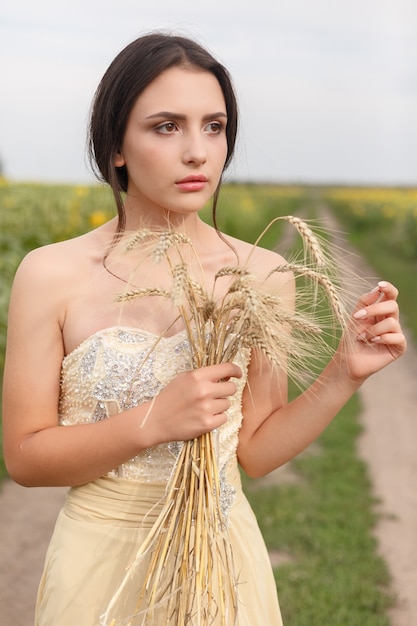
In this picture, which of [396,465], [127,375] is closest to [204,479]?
[127,375]

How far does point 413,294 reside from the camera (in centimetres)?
1166

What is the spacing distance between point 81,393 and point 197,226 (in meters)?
0.47

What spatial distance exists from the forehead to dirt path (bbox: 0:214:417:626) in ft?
8.33

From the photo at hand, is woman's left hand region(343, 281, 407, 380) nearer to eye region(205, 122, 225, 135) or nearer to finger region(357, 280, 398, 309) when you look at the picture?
finger region(357, 280, 398, 309)

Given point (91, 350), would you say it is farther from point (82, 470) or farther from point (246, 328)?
point (246, 328)

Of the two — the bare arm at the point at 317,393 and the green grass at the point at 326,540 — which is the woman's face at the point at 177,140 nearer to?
the bare arm at the point at 317,393

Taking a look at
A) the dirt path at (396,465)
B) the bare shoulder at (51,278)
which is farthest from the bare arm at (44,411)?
the dirt path at (396,465)

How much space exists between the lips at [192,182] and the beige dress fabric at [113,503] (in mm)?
310

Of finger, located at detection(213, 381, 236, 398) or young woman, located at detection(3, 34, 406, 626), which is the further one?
young woman, located at detection(3, 34, 406, 626)

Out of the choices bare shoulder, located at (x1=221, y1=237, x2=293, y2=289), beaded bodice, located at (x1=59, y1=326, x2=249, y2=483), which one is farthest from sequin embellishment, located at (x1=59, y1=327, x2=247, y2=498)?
bare shoulder, located at (x1=221, y1=237, x2=293, y2=289)

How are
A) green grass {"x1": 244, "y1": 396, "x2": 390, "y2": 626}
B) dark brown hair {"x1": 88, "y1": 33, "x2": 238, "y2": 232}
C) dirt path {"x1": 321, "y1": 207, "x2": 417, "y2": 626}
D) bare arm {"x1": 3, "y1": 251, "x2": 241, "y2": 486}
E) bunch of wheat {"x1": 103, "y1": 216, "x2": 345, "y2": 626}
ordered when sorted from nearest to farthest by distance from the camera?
bunch of wheat {"x1": 103, "y1": 216, "x2": 345, "y2": 626} < bare arm {"x1": 3, "y1": 251, "x2": 241, "y2": 486} < dark brown hair {"x1": 88, "y1": 33, "x2": 238, "y2": 232} < green grass {"x1": 244, "y1": 396, "x2": 390, "y2": 626} < dirt path {"x1": 321, "y1": 207, "x2": 417, "y2": 626}

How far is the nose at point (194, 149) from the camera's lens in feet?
5.49

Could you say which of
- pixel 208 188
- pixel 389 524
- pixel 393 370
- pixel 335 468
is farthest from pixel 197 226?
pixel 393 370

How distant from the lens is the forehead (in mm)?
1728
